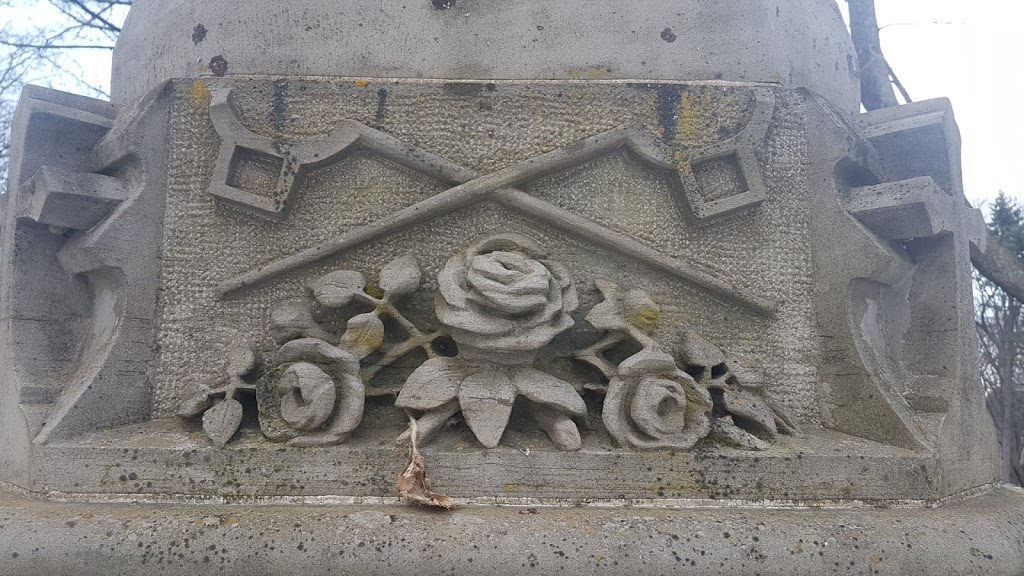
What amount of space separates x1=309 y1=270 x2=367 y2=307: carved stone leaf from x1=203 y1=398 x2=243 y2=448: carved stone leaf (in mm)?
510

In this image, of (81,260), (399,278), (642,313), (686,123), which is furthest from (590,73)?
(81,260)

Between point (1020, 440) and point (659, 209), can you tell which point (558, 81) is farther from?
point (1020, 440)

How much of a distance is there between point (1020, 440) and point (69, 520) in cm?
1220

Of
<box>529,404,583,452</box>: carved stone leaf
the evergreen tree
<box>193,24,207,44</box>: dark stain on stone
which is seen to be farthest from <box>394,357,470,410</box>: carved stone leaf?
the evergreen tree

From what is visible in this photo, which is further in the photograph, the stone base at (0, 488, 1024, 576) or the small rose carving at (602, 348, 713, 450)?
the small rose carving at (602, 348, 713, 450)

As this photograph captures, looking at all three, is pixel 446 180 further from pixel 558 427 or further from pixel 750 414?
pixel 750 414

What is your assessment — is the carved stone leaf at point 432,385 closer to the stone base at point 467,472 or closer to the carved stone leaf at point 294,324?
the stone base at point 467,472

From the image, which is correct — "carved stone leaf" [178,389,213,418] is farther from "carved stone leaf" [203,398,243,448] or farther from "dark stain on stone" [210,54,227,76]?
"dark stain on stone" [210,54,227,76]

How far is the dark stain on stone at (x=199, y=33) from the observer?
335 centimetres

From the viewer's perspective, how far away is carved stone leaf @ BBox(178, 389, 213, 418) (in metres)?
2.85

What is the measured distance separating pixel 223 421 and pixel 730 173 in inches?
90.9

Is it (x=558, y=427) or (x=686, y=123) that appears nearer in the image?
(x=558, y=427)

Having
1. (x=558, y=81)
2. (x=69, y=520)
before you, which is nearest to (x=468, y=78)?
(x=558, y=81)

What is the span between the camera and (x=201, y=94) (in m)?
3.25
